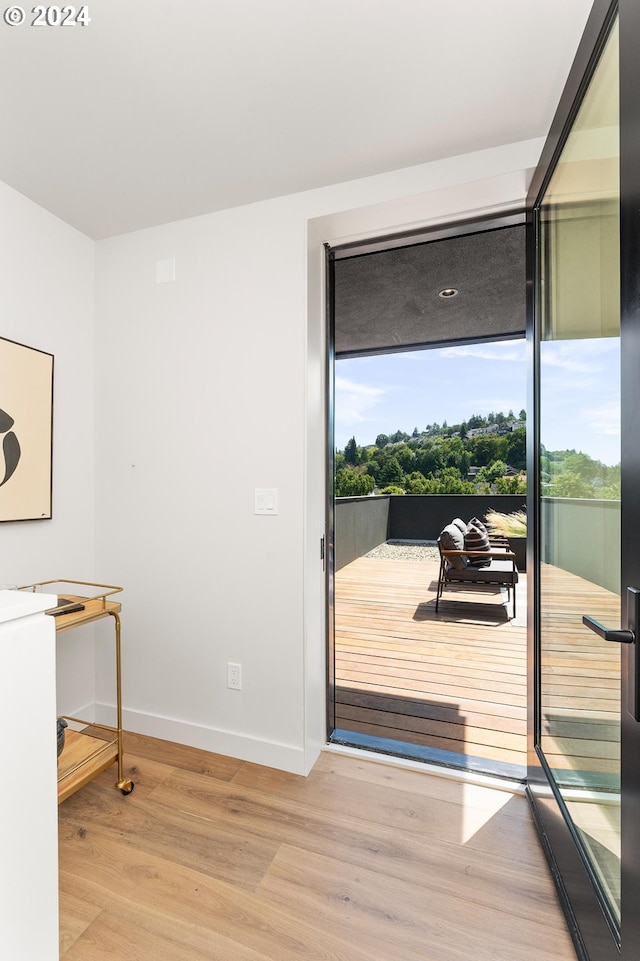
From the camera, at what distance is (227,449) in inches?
81.8

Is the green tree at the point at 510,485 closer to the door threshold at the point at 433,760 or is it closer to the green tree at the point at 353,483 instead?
the green tree at the point at 353,483

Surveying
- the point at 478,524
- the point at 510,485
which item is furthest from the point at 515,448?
the point at 478,524

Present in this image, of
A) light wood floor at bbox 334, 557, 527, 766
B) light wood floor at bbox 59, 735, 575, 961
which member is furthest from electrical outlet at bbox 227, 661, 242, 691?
light wood floor at bbox 334, 557, 527, 766

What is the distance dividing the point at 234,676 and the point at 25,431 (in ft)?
4.57

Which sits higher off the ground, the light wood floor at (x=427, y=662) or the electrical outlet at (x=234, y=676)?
the electrical outlet at (x=234, y=676)

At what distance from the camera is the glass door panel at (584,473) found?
0.99 meters

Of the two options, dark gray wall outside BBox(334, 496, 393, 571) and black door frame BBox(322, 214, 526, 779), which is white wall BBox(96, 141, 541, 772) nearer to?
black door frame BBox(322, 214, 526, 779)

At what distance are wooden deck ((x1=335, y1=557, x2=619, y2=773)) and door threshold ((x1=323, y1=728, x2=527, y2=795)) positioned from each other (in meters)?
0.05

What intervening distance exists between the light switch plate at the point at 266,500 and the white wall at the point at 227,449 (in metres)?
0.03

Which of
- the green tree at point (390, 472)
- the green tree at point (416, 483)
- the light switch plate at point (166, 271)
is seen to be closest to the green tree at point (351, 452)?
the green tree at point (390, 472)

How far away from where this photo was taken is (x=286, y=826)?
1.62 meters

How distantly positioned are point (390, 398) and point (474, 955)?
308 cm

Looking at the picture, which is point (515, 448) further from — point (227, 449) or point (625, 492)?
point (625, 492)

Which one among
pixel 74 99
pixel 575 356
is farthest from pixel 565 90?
pixel 74 99
